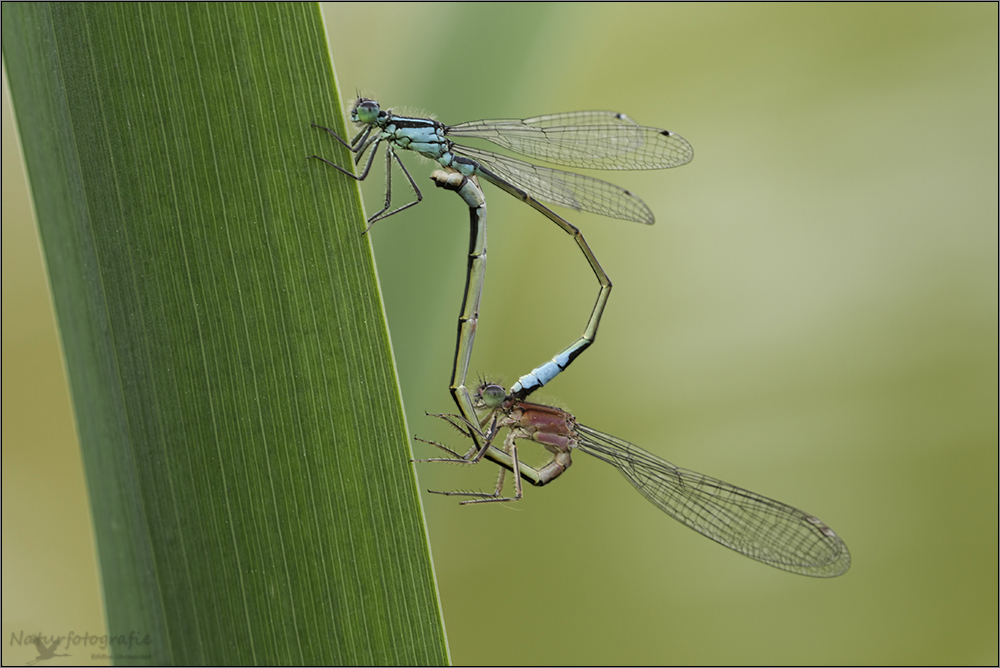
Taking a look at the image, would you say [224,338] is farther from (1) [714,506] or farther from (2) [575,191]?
(1) [714,506]

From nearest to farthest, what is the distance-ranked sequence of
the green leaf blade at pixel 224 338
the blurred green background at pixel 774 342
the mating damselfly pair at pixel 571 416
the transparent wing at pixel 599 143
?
1. the green leaf blade at pixel 224 338
2. the mating damselfly pair at pixel 571 416
3. the transparent wing at pixel 599 143
4. the blurred green background at pixel 774 342

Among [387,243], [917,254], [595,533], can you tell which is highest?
[387,243]

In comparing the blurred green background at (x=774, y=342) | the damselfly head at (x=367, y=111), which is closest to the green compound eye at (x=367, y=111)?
the damselfly head at (x=367, y=111)

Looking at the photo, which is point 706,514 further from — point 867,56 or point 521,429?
point 867,56

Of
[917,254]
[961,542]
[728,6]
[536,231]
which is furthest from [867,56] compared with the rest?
[961,542]

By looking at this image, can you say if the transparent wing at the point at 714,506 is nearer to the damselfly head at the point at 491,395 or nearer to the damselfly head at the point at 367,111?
the damselfly head at the point at 491,395

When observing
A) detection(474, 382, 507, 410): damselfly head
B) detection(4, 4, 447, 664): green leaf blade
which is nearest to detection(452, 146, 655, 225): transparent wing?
detection(474, 382, 507, 410): damselfly head

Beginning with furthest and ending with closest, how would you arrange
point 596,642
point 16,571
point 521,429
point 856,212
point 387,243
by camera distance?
point 596,642
point 856,212
point 16,571
point 521,429
point 387,243
